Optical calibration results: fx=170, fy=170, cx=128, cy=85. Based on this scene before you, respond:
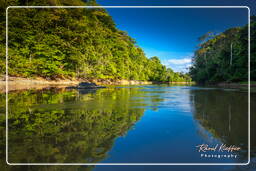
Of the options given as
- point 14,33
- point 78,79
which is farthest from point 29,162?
point 78,79

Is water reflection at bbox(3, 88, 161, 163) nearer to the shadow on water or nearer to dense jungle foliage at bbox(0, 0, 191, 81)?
the shadow on water

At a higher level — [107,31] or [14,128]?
[107,31]

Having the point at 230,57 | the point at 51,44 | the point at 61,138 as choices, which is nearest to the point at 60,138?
the point at 61,138

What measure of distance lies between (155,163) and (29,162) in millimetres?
1624

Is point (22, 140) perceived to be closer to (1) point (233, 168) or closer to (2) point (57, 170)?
(2) point (57, 170)

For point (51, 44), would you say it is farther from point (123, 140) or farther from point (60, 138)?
point (123, 140)

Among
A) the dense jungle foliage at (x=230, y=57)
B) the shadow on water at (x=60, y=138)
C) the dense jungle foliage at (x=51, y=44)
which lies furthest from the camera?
the dense jungle foliage at (x=230, y=57)

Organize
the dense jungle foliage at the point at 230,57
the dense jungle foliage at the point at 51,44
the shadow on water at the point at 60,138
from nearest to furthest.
A: the shadow on water at the point at 60,138, the dense jungle foliage at the point at 51,44, the dense jungle foliage at the point at 230,57

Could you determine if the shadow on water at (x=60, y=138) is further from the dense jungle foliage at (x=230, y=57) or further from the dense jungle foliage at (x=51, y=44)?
the dense jungle foliage at (x=230, y=57)

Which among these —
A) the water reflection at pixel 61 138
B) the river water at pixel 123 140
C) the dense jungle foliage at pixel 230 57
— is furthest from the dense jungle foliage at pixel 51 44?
the dense jungle foliage at pixel 230 57

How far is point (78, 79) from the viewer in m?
29.0

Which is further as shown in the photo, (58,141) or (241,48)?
(241,48)

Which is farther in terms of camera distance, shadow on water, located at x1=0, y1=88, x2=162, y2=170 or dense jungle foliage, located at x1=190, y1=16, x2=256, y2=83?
dense jungle foliage, located at x1=190, y1=16, x2=256, y2=83

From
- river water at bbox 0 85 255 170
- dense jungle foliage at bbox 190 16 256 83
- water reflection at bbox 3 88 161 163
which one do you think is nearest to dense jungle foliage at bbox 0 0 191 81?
water reflection at bbox 3 88 161 163
